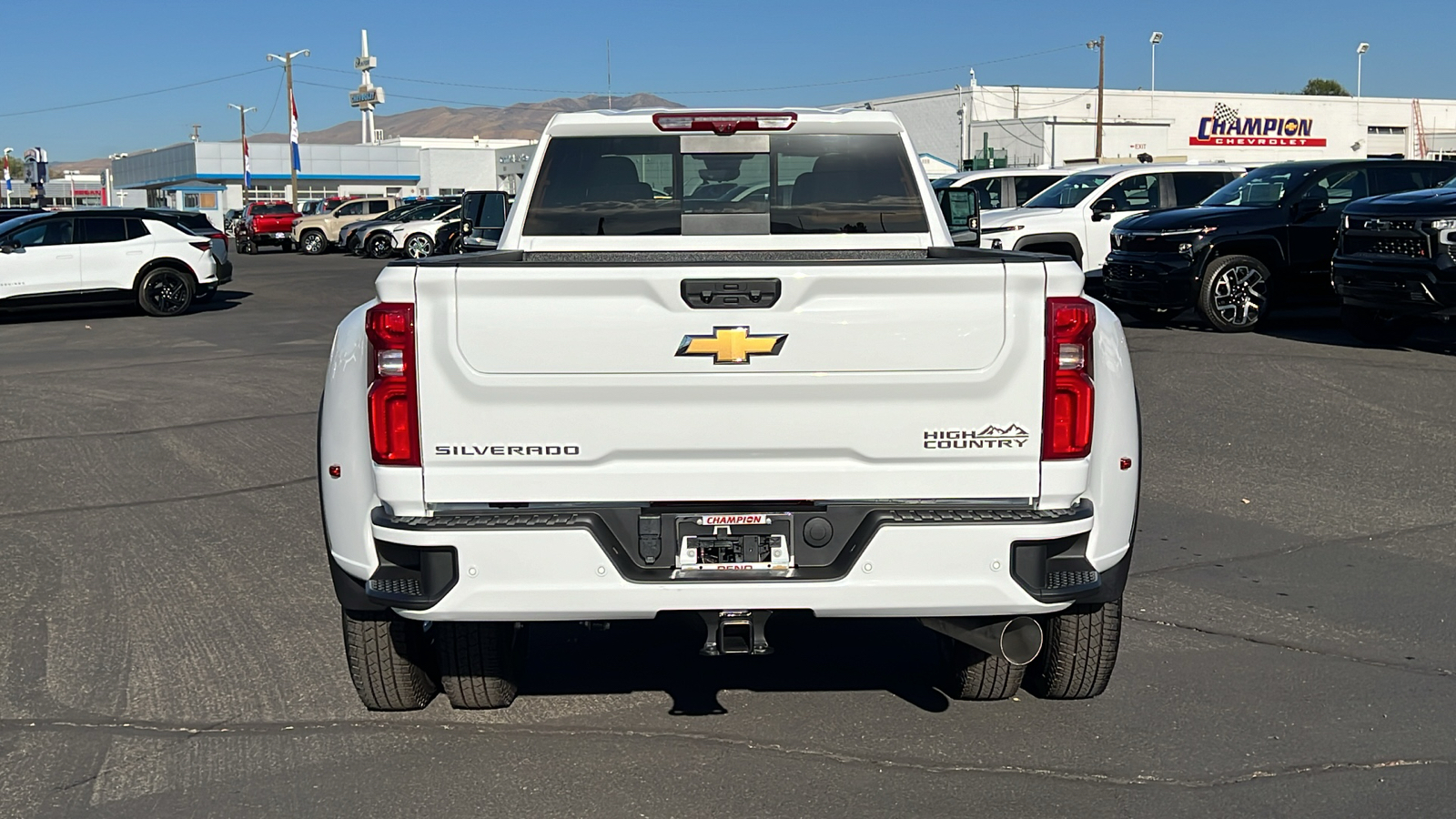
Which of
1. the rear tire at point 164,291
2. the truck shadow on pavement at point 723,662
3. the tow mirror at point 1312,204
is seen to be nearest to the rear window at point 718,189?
the truck shadow on pavement at point 723,662

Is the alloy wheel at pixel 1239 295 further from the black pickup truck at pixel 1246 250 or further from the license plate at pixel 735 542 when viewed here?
the license plate at pixel 735 542

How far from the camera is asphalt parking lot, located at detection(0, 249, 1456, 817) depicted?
4.20 metres

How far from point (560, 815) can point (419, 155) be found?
303 ft

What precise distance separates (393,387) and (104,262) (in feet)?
66.8

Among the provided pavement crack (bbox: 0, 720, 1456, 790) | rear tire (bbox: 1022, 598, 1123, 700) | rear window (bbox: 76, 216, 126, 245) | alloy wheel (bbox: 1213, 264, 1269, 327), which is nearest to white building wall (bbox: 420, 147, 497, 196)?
rear window (bbox: 76, 216, 126, 245)

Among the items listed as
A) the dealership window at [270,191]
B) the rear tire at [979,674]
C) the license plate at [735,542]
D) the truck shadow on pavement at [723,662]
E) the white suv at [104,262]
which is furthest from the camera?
the dealership window at [270,191]

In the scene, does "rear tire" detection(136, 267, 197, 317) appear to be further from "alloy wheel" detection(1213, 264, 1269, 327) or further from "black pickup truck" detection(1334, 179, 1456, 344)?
"black pickup truck" detection(1334, 179, 1456, 344)

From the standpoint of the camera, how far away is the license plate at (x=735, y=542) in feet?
13.3

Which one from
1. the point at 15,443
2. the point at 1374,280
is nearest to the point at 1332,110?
the point at 1374,280

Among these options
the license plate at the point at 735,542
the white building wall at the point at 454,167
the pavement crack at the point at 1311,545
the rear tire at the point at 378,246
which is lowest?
the pavement crack at the point at 1311,545

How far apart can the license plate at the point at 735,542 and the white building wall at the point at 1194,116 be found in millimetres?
61868

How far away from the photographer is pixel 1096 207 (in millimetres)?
18766

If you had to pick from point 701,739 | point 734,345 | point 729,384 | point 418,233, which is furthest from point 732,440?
point 418,233

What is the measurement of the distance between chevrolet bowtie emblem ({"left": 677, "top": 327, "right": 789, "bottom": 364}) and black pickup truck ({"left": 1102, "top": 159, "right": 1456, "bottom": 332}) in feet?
40.9
